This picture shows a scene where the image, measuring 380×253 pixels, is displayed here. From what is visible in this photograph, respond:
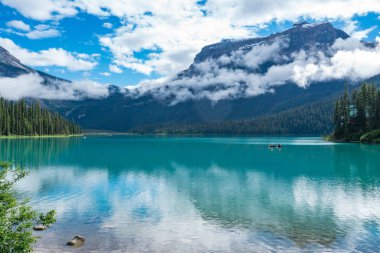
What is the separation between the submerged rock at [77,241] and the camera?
96.2ft

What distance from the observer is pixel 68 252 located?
27875mm

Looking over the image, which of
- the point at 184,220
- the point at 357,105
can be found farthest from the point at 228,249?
the point at 357,105

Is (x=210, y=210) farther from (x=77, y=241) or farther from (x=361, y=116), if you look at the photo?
(x=361, y=116)

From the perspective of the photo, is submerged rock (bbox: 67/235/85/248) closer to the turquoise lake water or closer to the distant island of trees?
the turquoise lake water

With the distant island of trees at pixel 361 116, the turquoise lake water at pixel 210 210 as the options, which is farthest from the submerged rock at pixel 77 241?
the distant island of trees at pixel 361 116

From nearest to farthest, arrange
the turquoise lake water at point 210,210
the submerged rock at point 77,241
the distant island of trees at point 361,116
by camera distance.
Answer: the submerged rock at point 77,241 < the turquoise lake water at point 210,210 < the distant island of trees at point 361,116

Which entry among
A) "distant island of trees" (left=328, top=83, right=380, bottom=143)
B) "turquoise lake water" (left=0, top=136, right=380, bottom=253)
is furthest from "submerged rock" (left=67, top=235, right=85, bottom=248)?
"distant island of trees" (left=328, top=83, right=380, bottom=143)

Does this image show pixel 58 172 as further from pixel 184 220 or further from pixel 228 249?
pixel 228 249

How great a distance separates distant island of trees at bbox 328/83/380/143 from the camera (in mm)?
169625

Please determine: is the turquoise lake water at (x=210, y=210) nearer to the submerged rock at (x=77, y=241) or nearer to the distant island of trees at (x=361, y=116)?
the submerged rock at (x=77, y=241)

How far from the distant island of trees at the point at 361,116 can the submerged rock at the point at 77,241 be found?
161 m

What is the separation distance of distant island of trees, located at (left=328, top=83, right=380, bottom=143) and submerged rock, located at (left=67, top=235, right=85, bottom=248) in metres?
161

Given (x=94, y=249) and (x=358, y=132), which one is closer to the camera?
(x=94, y=249)

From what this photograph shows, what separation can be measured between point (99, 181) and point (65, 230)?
3215 centimetres
